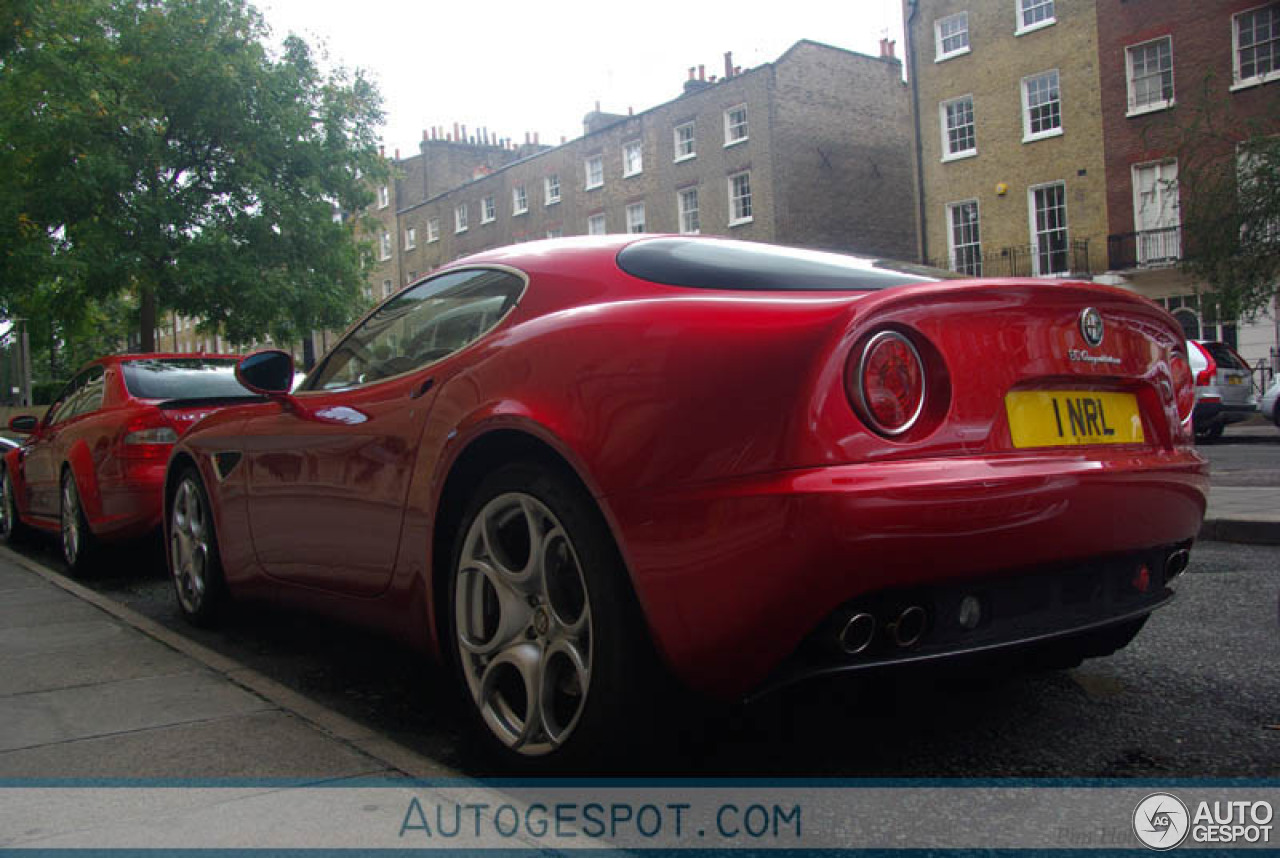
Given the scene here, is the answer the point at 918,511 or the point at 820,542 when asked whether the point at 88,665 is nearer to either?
the point at 820,542


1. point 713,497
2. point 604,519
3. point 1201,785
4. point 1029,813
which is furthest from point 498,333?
point 1201,785

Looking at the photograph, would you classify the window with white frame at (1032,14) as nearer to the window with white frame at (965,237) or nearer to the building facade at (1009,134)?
the building facade at (1009,134)

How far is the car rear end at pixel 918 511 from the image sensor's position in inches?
84.6

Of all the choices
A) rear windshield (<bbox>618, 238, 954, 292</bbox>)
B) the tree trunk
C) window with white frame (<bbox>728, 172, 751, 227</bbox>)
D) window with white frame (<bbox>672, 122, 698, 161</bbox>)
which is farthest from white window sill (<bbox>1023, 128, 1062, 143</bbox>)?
rear windshield (<bbox>618, 238, 954, 292</bbox>)

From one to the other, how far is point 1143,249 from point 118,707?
27.9m

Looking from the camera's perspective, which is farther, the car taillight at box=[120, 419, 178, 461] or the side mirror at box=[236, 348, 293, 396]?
the car taillight at box=[120, 419, 178, 461]

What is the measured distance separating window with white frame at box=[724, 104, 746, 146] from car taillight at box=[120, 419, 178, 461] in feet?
104

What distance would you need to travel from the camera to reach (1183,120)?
997 inches

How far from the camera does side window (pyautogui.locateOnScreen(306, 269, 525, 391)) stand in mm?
3139

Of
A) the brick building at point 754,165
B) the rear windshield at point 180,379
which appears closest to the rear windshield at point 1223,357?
the brick building at point 754,165

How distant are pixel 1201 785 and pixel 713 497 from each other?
1297mm

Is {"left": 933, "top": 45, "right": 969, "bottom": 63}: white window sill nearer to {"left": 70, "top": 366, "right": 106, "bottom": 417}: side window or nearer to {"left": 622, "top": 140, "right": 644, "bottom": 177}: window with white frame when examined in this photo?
{"left": 622, "top": 140, "right": 644, "bottom": 177}: window with white frame

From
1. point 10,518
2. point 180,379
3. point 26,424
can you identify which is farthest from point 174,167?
point 180,379

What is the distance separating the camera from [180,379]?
22.7 feet
